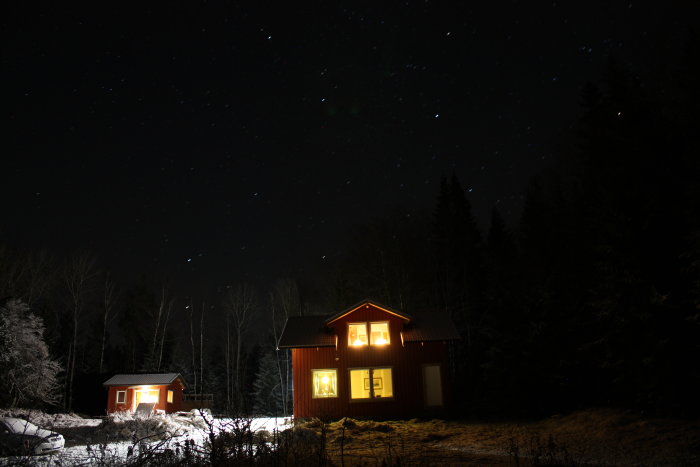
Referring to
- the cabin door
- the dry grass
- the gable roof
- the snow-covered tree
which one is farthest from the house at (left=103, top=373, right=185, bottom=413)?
the cabin door

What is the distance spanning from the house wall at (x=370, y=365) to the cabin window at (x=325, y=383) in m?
0.22

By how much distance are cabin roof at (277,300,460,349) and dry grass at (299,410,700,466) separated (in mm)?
4928

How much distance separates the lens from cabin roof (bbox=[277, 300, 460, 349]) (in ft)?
78.5

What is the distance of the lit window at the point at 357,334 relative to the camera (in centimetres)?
2423

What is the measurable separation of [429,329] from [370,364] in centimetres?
344

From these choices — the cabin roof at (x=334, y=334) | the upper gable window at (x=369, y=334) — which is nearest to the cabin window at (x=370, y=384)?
the upper gable window at (x=369, y=334)

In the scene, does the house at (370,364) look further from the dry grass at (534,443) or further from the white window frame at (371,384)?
the dry grass at (534,443)

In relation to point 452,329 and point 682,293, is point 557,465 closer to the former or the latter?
point 682,293

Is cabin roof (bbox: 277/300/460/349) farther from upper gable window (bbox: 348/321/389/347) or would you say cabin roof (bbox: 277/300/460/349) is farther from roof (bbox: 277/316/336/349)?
upper gable window (bbox: 348/321/389/347)

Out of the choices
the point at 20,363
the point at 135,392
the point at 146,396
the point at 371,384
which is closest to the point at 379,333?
the point at 371,384

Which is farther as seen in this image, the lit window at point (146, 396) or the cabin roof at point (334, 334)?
the lit window at point (146, 396)

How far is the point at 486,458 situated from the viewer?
1105 cm

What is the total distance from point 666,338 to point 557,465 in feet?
26.5

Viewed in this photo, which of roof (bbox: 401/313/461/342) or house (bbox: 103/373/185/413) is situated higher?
roof (bbox: 401/313/461/342)
